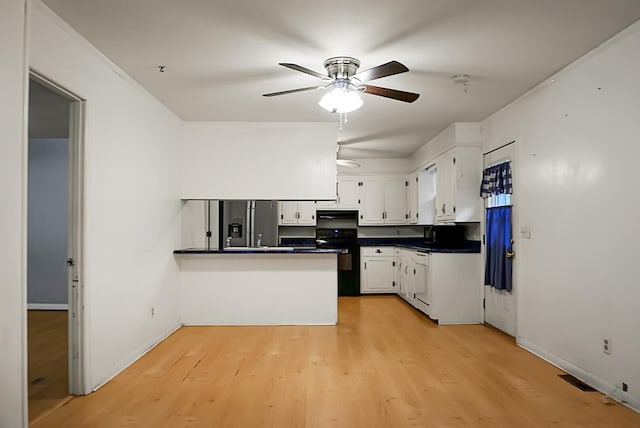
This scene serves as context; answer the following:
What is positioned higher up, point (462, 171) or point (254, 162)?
point (254, 162)

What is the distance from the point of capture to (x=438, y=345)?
13.8ft

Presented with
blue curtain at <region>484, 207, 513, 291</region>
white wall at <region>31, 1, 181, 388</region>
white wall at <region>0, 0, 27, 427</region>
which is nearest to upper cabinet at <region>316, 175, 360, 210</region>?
blue curtain at <region>484, 207, 513, 291</region>

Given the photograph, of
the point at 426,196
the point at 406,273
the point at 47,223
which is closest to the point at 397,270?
the point at 406,273

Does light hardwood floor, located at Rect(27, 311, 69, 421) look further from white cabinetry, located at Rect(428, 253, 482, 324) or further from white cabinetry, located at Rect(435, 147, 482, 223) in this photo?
white cabinetry, located at Rect(435, 147, 482, 223)

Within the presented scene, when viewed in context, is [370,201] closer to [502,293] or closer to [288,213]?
[288,213]

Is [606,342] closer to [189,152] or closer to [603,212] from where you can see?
[603,212]

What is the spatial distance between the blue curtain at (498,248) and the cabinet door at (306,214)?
3.13m

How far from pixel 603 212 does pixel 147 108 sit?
4.05 meters

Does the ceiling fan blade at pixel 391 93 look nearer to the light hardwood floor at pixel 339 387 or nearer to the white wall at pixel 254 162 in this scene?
the white wall at pixel 254 162

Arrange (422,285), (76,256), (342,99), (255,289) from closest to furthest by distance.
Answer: (76,256) < (342,99) < (255,289) < (422,285)

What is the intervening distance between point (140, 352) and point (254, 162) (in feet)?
8.25

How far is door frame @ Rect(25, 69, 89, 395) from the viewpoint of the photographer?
2918 millimetres

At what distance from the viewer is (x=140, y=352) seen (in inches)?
150

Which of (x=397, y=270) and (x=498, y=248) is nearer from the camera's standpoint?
(x=498, y=248)
